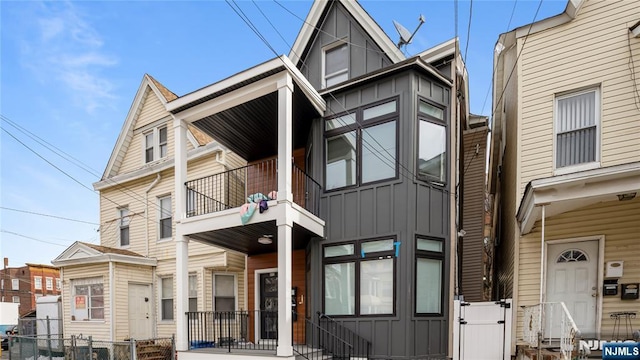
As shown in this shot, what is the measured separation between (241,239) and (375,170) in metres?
3.70

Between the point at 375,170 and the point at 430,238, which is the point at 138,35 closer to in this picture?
the point at 375,170

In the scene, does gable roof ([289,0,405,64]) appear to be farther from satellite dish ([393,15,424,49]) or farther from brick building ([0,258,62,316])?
brick building ([0,258,62,316])

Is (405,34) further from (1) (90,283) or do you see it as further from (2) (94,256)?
(1) (90,283)

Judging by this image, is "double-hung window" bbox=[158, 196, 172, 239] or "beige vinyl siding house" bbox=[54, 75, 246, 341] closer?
"beige vinyl siding house" bbox=[54, 75, 246, 341]

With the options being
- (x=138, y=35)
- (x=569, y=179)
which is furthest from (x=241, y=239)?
(x=569, y=179)

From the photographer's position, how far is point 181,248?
27.6 feet

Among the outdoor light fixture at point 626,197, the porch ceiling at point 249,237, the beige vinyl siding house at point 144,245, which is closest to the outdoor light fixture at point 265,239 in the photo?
the porch ceiling at point 249,237

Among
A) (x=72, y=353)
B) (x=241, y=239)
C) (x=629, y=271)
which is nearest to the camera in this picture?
(x=629, y=271)

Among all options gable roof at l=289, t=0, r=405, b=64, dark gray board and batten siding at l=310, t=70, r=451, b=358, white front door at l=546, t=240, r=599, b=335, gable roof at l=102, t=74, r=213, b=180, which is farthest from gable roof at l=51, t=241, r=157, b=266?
white front door at l=546, t=240, r=599, b=335

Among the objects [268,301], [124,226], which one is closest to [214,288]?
[268,301]

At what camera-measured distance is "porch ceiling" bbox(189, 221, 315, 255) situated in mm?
7947

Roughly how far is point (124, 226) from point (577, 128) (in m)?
14.5

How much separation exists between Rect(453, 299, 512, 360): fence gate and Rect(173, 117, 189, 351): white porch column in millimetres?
5761

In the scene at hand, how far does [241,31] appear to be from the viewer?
25.0 ft
